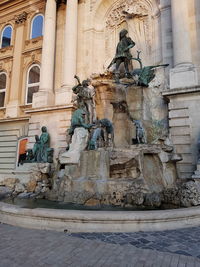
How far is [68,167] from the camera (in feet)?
25.2

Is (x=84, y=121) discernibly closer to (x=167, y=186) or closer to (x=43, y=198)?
(x=43, y=198)

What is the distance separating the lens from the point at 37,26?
19047mm

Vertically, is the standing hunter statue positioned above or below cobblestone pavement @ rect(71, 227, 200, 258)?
above

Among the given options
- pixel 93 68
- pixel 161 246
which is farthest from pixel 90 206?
pixel 93 68

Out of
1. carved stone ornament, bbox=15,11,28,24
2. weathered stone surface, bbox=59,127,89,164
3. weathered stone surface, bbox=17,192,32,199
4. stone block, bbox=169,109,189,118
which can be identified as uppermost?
carved stone ornament, bbox=15,11,28,24

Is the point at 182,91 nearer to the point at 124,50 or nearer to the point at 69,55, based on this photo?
the point at 124,50

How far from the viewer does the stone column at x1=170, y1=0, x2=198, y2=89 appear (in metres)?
10.7

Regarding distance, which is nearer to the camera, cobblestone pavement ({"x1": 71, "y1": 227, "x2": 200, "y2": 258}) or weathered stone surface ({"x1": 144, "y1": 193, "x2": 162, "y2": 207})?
cobblestone pavement ({"x1": 71, "y1": 227, "x2": 200, "y2": 258})

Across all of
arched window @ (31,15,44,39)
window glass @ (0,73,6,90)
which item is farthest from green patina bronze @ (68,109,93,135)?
window glass @ (0,73,6,90)

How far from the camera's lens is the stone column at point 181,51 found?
35.2 ft

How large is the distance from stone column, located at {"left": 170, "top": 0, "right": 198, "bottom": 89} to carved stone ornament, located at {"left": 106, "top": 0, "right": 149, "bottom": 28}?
3323 mm

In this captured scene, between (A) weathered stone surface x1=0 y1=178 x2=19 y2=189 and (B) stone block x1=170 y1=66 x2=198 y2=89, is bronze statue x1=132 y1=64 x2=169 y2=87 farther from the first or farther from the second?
(A) weathered stone surface x1=0 y1=178 x2=19 y2=189

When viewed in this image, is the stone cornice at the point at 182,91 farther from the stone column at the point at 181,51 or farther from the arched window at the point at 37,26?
the arched window at the point at 37,26

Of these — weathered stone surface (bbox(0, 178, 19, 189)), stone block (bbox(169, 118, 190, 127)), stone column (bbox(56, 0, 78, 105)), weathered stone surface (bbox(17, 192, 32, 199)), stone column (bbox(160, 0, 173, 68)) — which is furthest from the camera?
stone column (bbox(56, 0, 78, 105))
